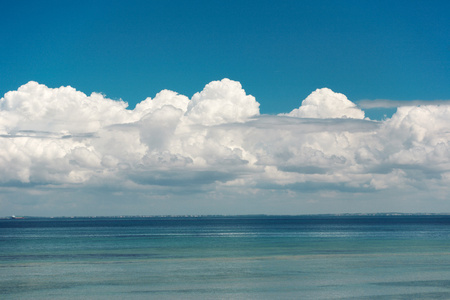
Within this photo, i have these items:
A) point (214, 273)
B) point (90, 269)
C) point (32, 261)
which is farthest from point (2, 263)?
point (214, 273)

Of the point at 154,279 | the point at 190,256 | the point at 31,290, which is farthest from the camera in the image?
the point at 190,256

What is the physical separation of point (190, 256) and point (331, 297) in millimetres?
31509

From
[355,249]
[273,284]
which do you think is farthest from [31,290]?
[355,249]

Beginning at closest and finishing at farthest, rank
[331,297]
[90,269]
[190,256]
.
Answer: [331,297] → [90,269] → [190,256]

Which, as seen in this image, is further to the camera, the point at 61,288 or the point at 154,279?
the point at 154,279

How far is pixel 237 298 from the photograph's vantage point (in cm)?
3891

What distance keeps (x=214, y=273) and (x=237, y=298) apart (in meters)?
12.5

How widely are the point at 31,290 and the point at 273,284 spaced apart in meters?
17.6

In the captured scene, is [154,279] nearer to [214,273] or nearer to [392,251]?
[214,273]

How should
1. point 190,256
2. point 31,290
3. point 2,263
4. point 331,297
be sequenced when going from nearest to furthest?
point 331,297 < point 31,290 < point 2,263 < point 190,256

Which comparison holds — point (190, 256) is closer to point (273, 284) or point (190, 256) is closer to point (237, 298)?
point (273, 284)

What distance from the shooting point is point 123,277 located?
48.7 m

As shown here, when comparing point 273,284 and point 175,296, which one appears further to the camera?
point 273,284

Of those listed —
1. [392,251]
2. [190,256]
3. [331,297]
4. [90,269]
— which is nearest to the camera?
[331,297]
